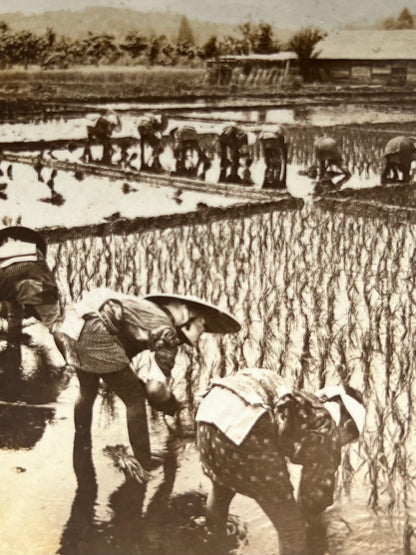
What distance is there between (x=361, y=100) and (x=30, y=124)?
983mm

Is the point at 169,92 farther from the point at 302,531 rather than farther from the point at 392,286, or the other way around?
the point at 302,531

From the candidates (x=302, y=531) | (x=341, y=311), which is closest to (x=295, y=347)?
(x=341, y=311)

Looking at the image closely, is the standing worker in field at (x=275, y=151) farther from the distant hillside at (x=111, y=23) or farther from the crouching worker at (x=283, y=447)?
the crouching worker at (x=283, y=447)

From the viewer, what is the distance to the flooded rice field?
2455mm

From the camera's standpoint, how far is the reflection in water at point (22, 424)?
8.64ft

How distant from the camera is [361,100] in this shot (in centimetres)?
250

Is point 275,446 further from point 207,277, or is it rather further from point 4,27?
point 4,27

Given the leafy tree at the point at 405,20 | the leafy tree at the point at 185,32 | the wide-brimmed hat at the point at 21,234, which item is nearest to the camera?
the leafy tree at the point at 405,20

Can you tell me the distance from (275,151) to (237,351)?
1.94ft

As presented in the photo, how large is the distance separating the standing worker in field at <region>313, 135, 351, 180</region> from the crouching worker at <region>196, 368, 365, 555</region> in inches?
24.4

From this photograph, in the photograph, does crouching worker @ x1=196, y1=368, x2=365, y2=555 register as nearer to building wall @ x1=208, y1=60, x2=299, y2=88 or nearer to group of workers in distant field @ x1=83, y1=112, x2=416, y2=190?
group of workers in distant field @ x1=83, y1=112, x2=416, y2=190

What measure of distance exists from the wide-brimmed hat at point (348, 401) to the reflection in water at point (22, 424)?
32.3 inches

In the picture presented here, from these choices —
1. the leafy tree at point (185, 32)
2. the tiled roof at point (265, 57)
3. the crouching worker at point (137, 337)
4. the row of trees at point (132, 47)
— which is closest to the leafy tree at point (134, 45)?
the row of trees at point (132, 47)

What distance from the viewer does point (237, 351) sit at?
2547 millimetres
